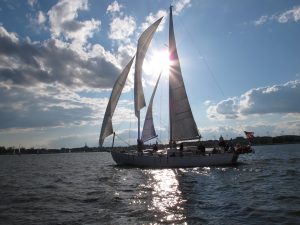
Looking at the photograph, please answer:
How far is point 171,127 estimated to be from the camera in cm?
4984

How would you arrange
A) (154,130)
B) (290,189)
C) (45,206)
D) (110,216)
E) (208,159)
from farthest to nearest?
(154,130) → (208,159) → (290,189) → (45,206) → (110,216)

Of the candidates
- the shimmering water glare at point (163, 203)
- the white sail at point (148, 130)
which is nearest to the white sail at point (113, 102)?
the white sail at point (148, 130)

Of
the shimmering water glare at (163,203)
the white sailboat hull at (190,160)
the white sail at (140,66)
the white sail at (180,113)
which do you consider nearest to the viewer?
the shimmering water glare at (163,203)

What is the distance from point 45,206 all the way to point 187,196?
27.1 feet

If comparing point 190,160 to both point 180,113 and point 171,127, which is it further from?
point 180,113

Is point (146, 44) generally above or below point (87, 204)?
above

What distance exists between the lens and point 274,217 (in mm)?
16844

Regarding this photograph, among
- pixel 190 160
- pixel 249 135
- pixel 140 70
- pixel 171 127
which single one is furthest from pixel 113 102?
pixel 249 135

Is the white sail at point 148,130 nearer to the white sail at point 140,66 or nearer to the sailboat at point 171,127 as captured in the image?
the sailboat at point 171,127

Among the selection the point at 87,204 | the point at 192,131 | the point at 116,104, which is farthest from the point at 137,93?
the point at 87,204

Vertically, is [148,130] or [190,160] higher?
[148,130]

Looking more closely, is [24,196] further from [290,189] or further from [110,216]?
[290,189]

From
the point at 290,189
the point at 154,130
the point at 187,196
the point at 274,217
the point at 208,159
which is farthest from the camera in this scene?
the point at 154,130

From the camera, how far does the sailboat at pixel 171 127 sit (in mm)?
46594
